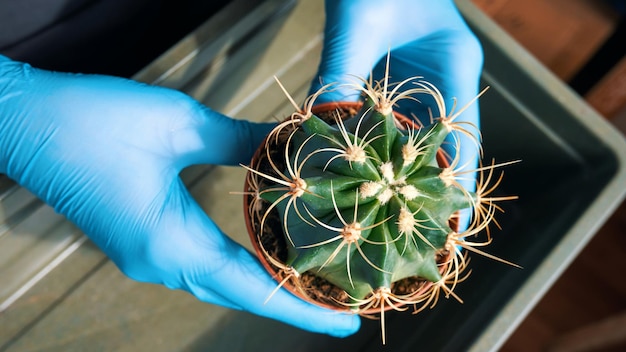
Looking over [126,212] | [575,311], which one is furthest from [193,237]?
[575,311]

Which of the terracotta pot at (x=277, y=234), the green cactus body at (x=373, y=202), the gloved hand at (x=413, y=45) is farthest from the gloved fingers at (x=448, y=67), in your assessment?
the green cactus body at (x=373, y=202)

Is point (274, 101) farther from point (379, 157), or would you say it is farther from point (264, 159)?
point (379, 157)

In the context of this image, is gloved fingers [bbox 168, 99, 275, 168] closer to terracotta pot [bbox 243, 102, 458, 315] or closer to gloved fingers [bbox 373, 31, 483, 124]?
terracotta pot [bbox 243, 102, 458, 315]

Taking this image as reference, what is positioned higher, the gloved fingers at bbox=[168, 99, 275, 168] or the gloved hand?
the gloved hand

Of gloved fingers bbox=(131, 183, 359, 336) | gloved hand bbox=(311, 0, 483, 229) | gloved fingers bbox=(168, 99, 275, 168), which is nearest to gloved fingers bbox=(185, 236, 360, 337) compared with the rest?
gloved fingers bbox=(131, 183, 359, 336)

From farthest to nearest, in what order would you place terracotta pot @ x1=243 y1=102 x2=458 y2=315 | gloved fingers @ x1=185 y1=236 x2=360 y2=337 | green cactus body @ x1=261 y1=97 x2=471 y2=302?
gloved fingers @ x1=185 y1=236 x2=360 y2=337
terracotta pot @ x1=243 y1=102 x2=458 y2=315
green cactus body @ x1=261 y1=97 x2=471 y2=302

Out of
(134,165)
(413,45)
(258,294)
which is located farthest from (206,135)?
(413,45)
